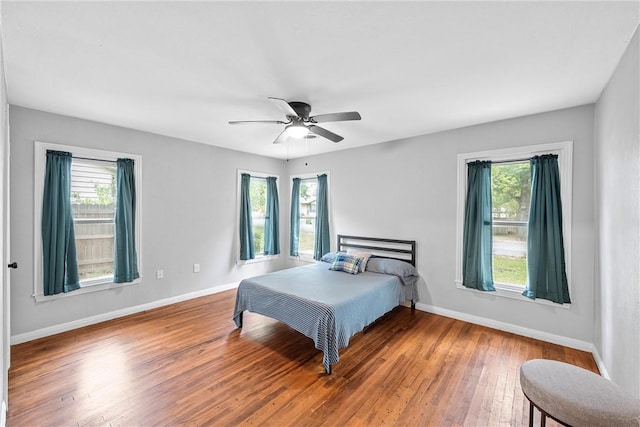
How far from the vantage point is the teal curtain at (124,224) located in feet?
12.0

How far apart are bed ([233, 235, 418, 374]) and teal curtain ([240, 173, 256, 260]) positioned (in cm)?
152

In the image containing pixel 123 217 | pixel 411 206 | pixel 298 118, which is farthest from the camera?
pixel 411 206

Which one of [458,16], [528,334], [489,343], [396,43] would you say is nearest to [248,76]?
[396,43]

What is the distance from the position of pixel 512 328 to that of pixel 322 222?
A: 10.4ft

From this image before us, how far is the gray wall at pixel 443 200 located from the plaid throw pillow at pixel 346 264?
2.44ft

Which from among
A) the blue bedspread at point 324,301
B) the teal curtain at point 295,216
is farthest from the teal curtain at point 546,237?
the teal curtain at point 295,216

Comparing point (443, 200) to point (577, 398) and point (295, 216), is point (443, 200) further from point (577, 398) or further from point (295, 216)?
point (295, 216)

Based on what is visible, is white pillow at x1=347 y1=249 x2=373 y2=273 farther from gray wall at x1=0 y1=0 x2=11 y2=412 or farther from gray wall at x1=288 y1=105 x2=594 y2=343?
gray wall at x1=0 y1=0 x2=11 y2=412

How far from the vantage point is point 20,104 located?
9.62 ft

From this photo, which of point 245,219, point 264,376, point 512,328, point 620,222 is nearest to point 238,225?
point 245,219

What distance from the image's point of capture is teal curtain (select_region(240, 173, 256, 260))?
5129mm

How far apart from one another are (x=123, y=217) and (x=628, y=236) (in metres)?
5.01

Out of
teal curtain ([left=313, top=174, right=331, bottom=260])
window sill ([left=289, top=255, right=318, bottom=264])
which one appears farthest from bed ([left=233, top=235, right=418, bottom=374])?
window sill ([left=289, top=255, right=318, bottom=264])

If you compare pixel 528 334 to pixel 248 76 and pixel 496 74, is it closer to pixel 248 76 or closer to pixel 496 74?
pixel 496 74
